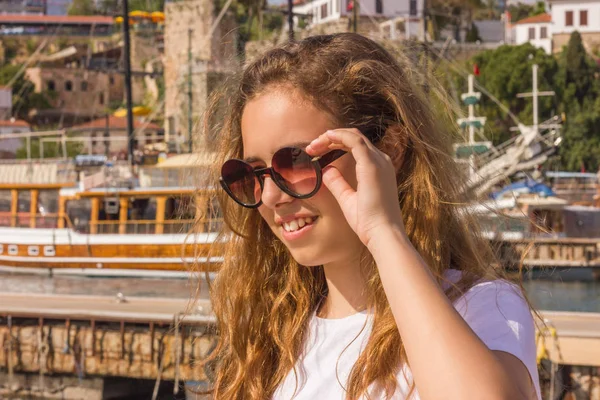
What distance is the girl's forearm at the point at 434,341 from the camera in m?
1.63

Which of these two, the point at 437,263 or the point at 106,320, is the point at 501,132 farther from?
the point at 437,263

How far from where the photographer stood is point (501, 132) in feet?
145

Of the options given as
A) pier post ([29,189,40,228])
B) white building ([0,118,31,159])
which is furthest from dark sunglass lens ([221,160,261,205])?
white building ([0,118,31,159])

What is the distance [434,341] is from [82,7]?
95.0m

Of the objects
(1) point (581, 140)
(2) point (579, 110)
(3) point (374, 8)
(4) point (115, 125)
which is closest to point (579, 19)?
(3) point (374, 8)

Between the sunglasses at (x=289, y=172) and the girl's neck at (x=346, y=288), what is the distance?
0.66 ft

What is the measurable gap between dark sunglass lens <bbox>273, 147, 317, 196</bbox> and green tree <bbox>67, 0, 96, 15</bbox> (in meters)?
93.4

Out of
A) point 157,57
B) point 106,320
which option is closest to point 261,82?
point 106,320

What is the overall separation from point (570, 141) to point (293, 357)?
45.6 m

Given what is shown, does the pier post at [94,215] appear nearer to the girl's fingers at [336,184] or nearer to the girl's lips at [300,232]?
the girl's lips at [300,232]

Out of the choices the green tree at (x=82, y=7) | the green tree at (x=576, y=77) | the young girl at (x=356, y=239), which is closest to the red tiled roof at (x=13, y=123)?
the green tree at (x=576, y=77)

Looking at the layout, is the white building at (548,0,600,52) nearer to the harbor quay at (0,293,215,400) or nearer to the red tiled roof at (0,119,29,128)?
the red tiled roof at (0,119,29,128)

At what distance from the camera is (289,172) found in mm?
2039

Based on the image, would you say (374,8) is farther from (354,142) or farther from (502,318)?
(502,318)
